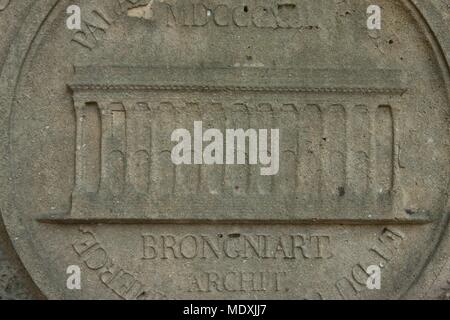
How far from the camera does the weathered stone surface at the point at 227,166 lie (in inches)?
184

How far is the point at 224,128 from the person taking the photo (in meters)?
4.71

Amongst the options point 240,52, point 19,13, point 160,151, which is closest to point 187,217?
point 160,151

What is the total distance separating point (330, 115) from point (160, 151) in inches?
35.5

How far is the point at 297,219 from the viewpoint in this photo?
4703mm

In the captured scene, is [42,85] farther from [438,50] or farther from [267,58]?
[438,50]

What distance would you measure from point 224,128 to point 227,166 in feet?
0.65

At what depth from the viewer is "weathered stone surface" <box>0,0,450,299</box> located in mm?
4672

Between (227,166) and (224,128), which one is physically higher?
(224,128)

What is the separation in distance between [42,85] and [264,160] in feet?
3.96

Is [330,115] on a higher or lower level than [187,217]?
higher

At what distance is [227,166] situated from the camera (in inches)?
185

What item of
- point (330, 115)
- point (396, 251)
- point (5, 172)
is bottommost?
point (396, 251)

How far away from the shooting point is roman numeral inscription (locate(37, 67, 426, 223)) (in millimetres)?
4668

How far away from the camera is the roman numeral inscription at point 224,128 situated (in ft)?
15.3
